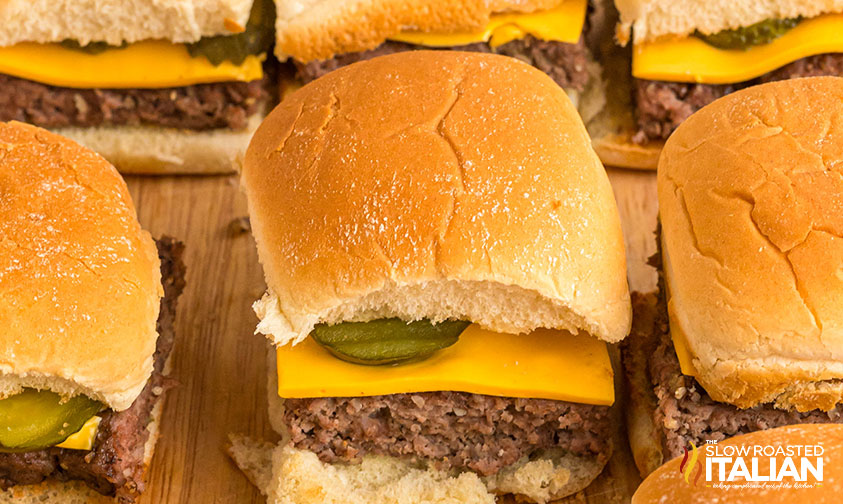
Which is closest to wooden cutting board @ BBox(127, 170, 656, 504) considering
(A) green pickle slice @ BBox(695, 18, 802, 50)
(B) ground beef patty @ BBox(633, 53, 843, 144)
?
(B) ground beef patty @ BBox(633, 53, 843, 144)

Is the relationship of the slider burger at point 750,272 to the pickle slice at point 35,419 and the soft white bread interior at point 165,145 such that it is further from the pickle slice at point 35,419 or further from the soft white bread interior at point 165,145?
the soft white bread interior at point 165,145

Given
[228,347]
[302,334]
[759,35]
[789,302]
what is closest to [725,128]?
[789,302]

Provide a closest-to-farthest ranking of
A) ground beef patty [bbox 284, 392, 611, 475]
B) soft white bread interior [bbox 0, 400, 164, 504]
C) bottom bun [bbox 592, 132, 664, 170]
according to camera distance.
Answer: ground beef patty [bbox 284, 392, 611, 475] < soft white bread interior [bbox 0, 400, 164, 504] < bottom bun [bbox 592, 132, 664, 170]

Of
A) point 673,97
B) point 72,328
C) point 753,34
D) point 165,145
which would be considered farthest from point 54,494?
point 753,34

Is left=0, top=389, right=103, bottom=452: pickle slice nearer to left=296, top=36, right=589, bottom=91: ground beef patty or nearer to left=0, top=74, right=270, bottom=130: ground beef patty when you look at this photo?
left=0, top=74, right=270, bottom=130: ground beef patty

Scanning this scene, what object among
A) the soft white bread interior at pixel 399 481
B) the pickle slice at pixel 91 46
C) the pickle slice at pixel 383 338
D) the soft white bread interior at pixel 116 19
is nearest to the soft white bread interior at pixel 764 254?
the soft white bread interior at pixel 399 481

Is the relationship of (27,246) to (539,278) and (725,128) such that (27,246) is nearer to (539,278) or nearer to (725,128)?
(539,278)
